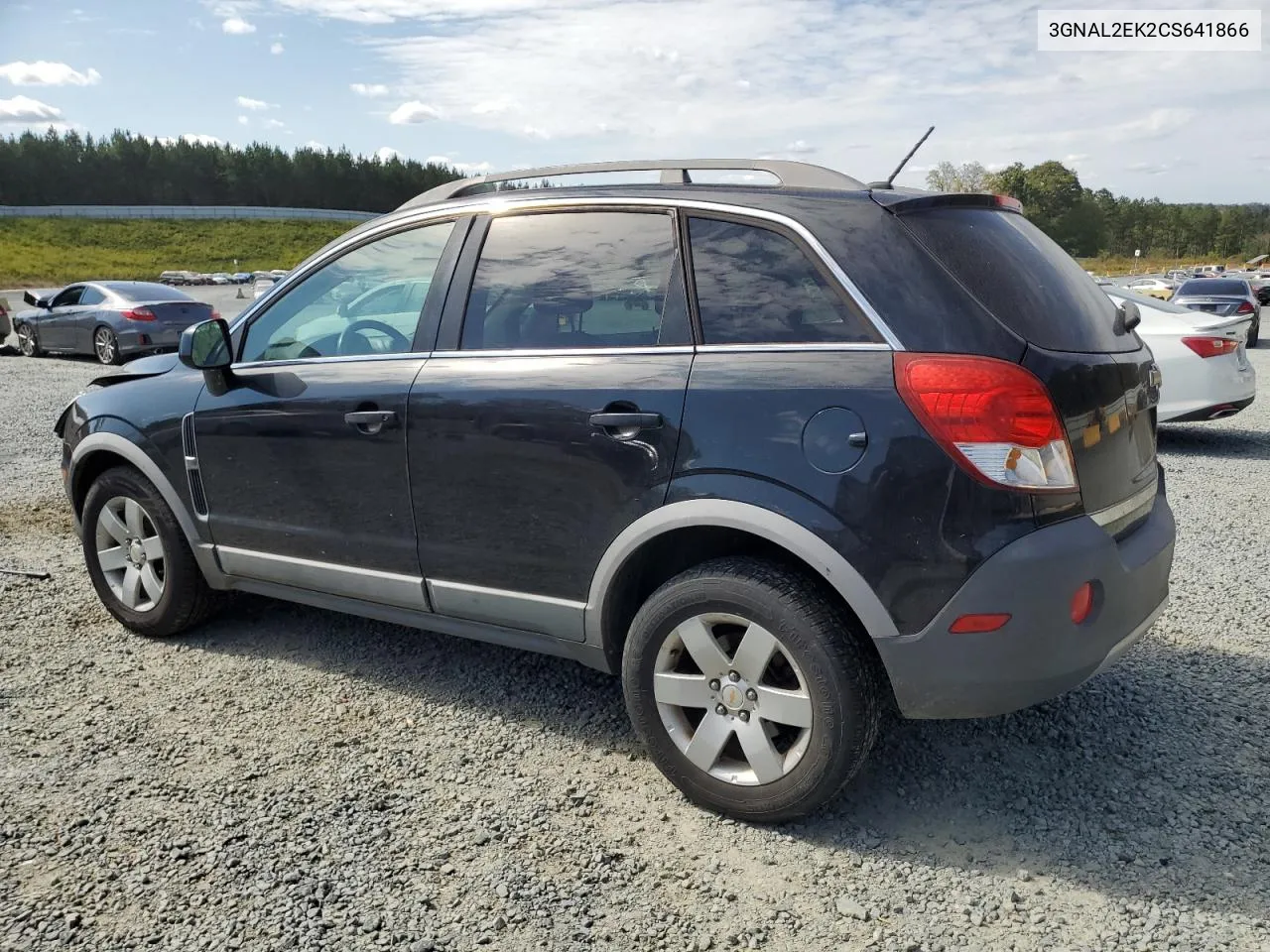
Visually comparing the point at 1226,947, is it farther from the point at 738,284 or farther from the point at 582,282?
the point at 582,282

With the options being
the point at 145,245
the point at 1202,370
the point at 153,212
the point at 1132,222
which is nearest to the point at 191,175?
the point at 153,212

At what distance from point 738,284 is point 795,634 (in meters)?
1.04

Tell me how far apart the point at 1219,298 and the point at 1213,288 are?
2.90 feet

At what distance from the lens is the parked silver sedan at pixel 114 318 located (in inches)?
633

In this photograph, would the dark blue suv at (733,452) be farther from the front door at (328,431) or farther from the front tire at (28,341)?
the front tire at (28,341)

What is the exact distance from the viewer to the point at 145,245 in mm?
81625

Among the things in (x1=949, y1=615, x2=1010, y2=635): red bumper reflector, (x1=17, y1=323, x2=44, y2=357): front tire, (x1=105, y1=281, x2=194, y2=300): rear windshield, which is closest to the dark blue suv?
(x1=949, y1=615, x2=1010, y2=635): red bumper reflector

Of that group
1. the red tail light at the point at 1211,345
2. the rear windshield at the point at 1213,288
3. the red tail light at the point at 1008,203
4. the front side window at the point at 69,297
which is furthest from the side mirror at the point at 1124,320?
the rear windshield at the point at 1213,288

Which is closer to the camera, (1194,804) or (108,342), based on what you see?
(1194,804)

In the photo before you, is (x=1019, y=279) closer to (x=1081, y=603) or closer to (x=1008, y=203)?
(x=1008, y=203)

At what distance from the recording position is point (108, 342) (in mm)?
16234

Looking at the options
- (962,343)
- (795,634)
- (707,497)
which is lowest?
(795,634)

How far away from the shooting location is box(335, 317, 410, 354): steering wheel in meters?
3.61

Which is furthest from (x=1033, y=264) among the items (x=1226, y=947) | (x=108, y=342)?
(x=108, y=342)
